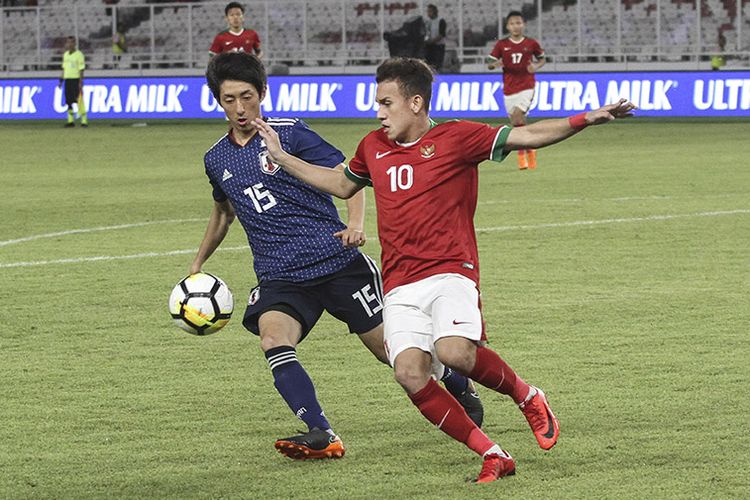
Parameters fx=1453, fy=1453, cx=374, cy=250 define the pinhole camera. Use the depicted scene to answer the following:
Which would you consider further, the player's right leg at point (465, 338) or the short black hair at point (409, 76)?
the short black hair at point (409, 76)

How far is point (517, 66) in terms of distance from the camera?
21438 millimetres

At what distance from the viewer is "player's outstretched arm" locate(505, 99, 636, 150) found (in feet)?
16.3

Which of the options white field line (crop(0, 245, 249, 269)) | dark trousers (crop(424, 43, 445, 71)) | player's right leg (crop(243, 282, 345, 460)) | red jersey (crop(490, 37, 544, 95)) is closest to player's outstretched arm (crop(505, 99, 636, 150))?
player's right leg (crop(243, 282, 345, 460))

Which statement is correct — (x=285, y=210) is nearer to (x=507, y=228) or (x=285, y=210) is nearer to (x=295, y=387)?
(x=295, y=387)

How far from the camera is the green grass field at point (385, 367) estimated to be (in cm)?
545

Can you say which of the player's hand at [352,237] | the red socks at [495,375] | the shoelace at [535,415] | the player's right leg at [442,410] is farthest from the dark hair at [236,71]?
the shoelace at [535,415]

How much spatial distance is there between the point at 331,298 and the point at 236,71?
1015mm

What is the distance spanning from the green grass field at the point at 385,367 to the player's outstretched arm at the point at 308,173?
106 centimetres

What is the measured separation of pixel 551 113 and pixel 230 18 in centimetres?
731

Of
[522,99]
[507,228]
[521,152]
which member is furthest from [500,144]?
[522,99]

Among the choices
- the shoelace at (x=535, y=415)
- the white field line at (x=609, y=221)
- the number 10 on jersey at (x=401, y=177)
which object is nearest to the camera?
the number 10 on jersey at (x=401, y=177)

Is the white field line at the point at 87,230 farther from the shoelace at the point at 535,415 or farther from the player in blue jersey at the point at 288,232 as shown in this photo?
the shoelace at the point at 535,415

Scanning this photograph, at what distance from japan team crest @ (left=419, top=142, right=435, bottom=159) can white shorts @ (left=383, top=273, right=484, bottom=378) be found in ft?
1.50

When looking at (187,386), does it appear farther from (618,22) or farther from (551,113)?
(618,22)
